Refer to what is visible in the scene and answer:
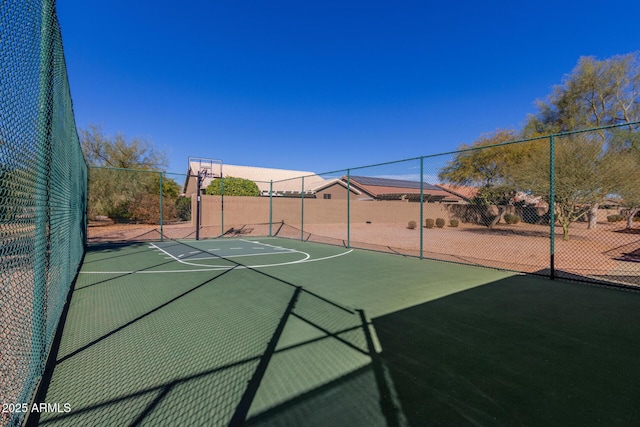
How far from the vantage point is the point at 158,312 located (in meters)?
3.57

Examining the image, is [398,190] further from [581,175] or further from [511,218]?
[581,175]

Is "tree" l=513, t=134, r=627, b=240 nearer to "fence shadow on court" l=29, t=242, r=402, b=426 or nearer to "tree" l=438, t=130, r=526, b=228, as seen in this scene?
"tree" l=438, t=130, r=526, b=228

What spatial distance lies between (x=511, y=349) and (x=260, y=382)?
7.11 feet

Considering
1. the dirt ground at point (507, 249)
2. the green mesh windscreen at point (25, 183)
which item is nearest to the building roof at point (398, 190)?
the dirt ground at point (507, 249)

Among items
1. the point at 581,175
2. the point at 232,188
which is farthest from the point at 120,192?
the point at 581,175

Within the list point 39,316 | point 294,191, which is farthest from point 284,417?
point 294,191

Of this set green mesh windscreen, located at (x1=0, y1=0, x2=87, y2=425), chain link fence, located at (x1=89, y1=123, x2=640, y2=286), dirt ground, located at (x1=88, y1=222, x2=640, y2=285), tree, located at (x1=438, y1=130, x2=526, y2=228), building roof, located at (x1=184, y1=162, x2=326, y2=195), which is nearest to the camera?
green mesh windscreen, located at (x1=0, y1=0, x2=87, y2=425)

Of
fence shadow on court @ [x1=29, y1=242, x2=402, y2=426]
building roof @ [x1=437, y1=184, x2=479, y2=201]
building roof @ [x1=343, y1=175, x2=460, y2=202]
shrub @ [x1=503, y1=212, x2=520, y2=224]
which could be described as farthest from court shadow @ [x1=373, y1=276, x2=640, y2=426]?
building roof @ [x1=343, y1=175, x2=460, y2=202]

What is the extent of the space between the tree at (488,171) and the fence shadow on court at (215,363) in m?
19.2

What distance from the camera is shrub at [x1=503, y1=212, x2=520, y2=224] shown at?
21.0 m

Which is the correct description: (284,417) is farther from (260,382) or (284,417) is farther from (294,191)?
(294,191)

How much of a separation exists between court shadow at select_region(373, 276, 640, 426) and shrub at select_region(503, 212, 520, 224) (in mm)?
19026

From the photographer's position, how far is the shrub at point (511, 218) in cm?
2102

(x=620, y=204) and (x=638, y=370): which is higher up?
(x=620, y=204)
